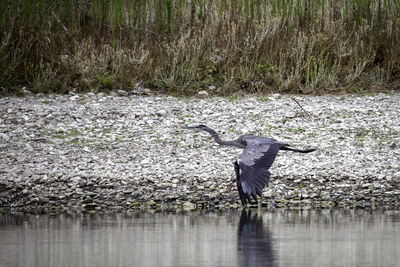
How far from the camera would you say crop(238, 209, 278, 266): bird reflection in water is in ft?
20.8

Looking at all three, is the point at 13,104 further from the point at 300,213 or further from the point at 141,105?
the point at 300,213

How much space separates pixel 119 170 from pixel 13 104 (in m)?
4.11

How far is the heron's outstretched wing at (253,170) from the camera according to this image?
7918 mm

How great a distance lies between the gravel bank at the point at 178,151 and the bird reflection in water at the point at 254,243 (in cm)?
137

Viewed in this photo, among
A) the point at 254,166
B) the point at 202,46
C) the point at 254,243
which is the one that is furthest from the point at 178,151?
the point at 254,243

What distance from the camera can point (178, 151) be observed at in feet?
37.9

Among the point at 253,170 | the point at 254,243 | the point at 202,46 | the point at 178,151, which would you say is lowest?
the point at 254,243

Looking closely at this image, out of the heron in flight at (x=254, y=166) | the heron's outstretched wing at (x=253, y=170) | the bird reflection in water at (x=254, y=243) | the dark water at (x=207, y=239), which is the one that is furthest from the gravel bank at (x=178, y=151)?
the bird reflection in water at (x=254, y=243)

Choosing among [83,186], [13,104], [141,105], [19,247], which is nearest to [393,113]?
[141,105]

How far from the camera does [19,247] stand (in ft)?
23.0

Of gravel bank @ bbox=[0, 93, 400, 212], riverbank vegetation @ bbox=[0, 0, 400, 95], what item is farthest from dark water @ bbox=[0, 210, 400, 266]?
riverbank vegetation @ bbox=[0, 0, 400, 95]

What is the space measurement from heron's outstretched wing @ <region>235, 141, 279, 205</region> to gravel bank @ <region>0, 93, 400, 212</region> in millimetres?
1230

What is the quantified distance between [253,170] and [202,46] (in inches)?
286

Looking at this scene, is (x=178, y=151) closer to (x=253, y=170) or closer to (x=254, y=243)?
(x=253, y=170)
